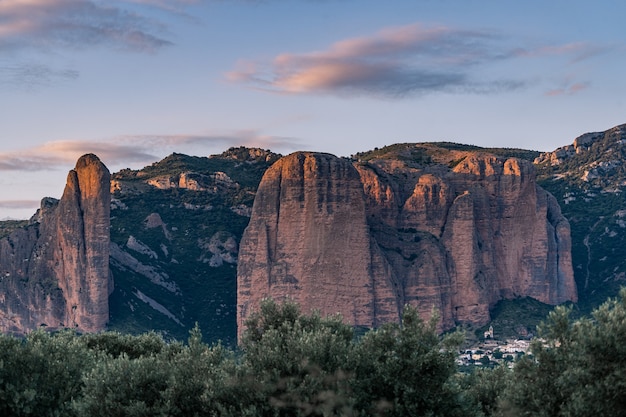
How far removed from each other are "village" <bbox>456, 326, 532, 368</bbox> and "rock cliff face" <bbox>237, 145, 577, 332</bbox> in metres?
5.65

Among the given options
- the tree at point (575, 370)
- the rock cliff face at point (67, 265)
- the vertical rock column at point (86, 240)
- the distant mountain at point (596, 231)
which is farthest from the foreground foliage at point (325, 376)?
the distant mountain at point (596, 231)

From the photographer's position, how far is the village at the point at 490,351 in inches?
5231

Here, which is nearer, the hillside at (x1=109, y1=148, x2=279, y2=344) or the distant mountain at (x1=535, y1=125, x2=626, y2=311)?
the hillside at (x1=109, y1=148, x2=279, y2=344)

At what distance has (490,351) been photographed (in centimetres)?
13862

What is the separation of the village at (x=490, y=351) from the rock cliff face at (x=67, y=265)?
164 ft

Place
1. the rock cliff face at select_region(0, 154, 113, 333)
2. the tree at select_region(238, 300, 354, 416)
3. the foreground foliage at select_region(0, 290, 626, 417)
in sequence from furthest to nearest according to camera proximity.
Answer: the rock cliff face at select_region(0, 154, 113, 333) → the tree at select_region(238, 300, 354, 416) → the foreground foliage at select_region(0, 290, 626, 417)

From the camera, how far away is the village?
436 feet

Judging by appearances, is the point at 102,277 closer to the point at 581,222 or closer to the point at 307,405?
the point at 581,222

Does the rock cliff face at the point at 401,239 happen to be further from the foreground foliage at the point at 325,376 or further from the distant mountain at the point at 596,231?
the foreground foliage at the point at 325,376

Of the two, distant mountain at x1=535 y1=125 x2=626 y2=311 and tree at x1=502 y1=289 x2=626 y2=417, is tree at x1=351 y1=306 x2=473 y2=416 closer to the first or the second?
tree at x1=502 y1=289 x2=626 y2=417

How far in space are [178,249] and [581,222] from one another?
72.4m

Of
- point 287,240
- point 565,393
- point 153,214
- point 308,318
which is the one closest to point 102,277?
point 287,240

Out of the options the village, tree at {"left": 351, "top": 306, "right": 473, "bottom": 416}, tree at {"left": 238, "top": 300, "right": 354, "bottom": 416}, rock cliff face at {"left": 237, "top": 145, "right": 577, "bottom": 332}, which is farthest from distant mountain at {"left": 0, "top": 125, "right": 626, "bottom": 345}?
tree at {"left": 351, "top": 306, "right": 473, "bottom": 416}

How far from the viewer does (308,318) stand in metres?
46.5
